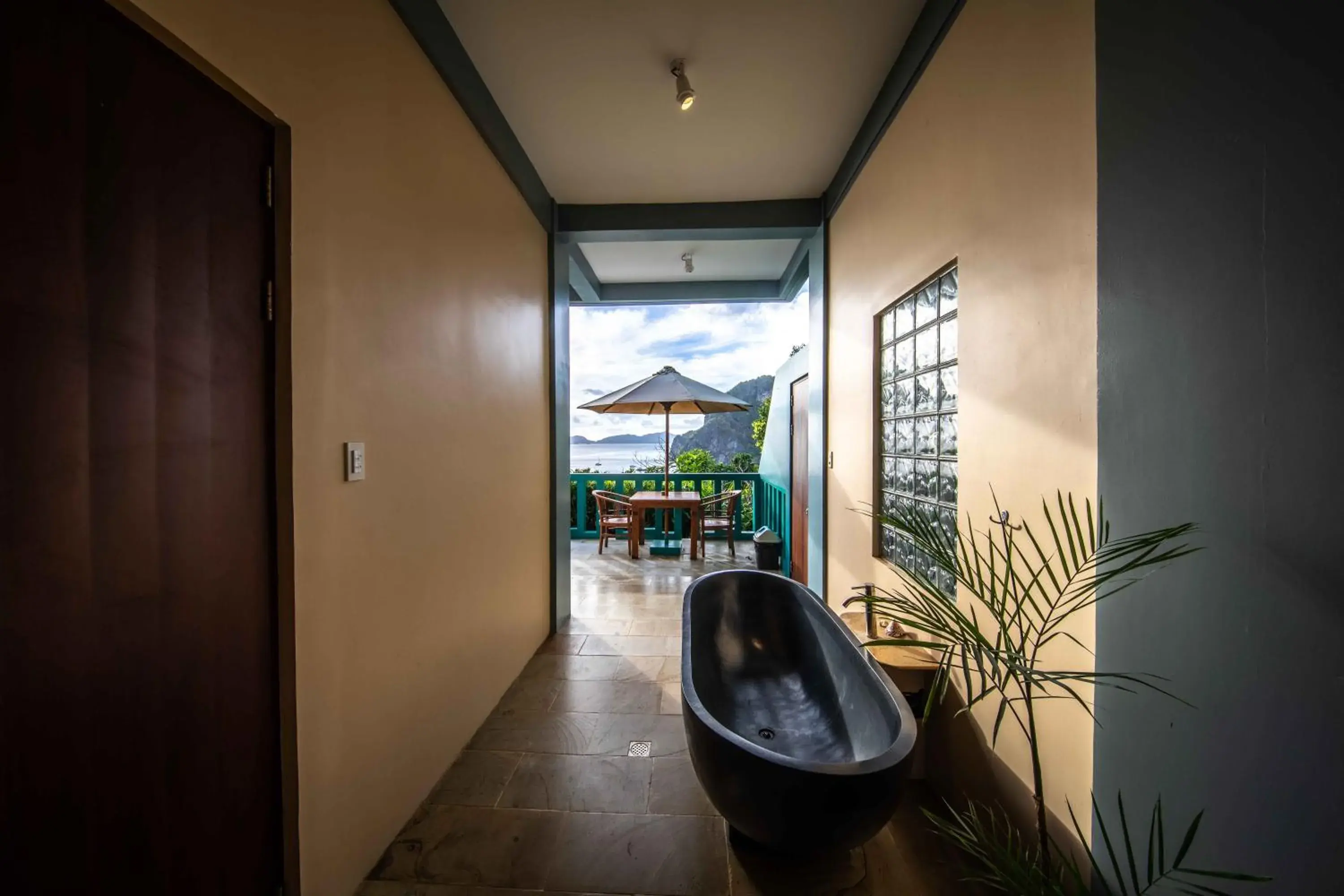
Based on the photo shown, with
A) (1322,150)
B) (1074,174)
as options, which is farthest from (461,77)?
(1322,150)

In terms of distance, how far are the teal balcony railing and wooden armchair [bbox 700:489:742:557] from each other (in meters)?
0.20

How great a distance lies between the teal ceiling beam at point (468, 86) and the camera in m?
1.80

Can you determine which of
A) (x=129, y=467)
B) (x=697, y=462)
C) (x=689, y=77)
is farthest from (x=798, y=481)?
(x=129, y=467)

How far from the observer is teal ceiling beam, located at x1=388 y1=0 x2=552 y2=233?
180cm

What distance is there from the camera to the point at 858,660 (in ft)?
5.92

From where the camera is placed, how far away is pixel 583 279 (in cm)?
460

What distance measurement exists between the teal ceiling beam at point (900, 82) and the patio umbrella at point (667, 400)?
8.26 feet

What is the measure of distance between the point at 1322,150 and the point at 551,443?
3243 millimetres

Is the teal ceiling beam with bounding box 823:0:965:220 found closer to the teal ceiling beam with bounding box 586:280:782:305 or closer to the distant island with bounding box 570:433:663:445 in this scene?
the teal ceiling beam with bounding box 586:280:782:305

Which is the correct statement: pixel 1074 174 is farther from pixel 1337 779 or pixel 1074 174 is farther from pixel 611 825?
pixel 611 825

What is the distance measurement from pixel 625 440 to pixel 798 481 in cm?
734

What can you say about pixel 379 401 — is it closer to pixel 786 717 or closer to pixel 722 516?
pixel 786 717

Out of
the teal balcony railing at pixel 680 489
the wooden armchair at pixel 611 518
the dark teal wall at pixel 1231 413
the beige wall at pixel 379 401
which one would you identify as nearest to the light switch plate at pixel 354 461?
the beige wall at pixel 379 401

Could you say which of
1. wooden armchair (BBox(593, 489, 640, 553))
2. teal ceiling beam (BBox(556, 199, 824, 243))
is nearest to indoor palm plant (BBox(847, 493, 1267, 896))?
teal ceiling beam (BBox(556, 199, 824, 243))
